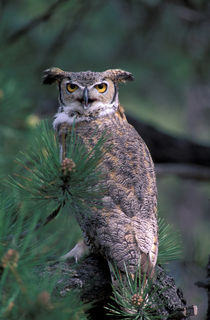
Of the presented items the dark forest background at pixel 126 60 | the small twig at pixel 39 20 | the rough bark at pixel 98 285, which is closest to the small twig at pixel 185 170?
the dark forest background at pixel 126 60

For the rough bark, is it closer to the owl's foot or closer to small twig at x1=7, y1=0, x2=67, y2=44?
the owl's foot

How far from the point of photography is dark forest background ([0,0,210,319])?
280cm

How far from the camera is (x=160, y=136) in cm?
429

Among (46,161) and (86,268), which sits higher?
(46,161)

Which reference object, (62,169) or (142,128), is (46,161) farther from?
(142,128)

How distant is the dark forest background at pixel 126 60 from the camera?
9.20 feet

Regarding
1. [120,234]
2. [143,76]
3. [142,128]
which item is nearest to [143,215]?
[120,234]

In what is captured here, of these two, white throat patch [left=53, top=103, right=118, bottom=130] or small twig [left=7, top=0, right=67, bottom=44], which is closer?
white throat patch [left=53, top=103, right=118, bottom=130]

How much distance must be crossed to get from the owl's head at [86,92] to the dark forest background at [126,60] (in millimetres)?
231

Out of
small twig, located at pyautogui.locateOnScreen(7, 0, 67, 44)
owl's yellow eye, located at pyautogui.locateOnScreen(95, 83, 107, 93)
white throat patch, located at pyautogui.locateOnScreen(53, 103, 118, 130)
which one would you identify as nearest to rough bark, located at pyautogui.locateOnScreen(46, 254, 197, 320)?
white throat patch, located at pyautogui.locateOnScreen(53, 103, 118, 130)

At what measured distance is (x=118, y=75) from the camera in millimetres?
2553

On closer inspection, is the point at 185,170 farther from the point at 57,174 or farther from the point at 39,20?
the point at 57,174

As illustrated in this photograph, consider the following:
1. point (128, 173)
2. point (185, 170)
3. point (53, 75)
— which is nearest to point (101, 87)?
point (53, 75)

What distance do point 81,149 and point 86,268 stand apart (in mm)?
701
